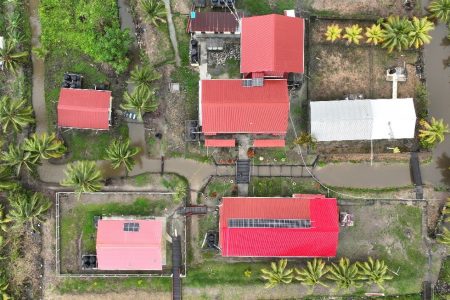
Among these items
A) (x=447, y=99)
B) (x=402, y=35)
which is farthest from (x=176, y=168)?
(x=447, y=99)

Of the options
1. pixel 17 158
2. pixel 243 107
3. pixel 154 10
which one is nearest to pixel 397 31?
pixel 243 107

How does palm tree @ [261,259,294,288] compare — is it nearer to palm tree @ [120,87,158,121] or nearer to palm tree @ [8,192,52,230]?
palm tree @ [120,87,158,121]

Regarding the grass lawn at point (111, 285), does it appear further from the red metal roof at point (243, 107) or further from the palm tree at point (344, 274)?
the palm tree at point (344, 274)

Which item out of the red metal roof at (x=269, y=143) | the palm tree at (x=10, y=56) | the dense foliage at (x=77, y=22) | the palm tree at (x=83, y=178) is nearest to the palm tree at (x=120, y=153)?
the palm tree at (x=83, y=178)

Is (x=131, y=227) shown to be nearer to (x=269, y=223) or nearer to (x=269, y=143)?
(x=269, y=223)

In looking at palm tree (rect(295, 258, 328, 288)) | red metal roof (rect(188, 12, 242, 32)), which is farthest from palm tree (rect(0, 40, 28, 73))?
palm tree (rect(295, 258, 328, 288))

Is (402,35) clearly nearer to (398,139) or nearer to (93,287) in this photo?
(398,139)
